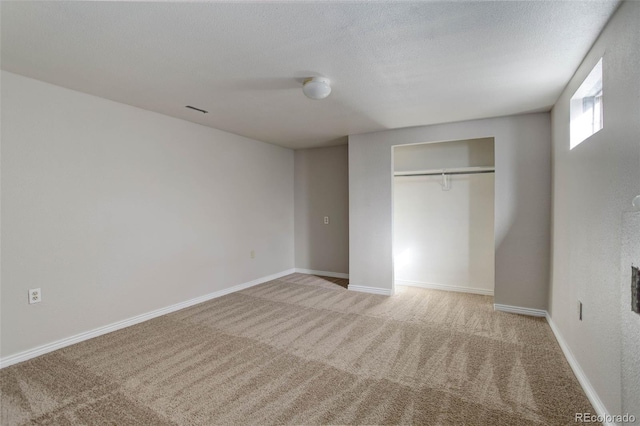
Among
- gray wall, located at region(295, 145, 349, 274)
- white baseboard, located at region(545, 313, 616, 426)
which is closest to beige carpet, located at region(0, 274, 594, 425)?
white baseboard, located at region(545, 313, 616, 426)

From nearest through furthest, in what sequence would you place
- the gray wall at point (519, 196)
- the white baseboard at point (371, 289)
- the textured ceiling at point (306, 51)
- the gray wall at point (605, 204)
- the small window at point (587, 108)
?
1. the gray wall at point (605, 204)
2. the textured ceiling at point (306, 51)
3. the small window at point (587, 108)
4. the gray wall at point (519, 196)
5. the white baseboard at point (371, 289)

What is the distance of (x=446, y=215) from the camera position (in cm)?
459

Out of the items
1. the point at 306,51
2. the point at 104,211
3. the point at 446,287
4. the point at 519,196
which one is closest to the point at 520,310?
the point at 446,287

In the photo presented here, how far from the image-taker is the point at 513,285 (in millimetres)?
3633

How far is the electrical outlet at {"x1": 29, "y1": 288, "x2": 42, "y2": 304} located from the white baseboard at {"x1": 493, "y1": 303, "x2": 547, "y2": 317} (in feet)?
15.4

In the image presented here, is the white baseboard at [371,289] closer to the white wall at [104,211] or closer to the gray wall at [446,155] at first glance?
the white wall at [104,211]

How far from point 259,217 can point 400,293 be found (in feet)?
8.32

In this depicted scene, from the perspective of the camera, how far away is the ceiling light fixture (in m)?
2.56

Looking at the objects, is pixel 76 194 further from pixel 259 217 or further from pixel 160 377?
pixel 259 217

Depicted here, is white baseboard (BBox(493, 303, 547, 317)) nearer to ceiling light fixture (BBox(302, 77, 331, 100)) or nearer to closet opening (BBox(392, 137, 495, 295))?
closet opening (BBox(392, 137, 495, 295))

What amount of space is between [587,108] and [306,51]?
2.33m

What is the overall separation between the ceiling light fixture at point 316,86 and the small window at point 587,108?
6.22 ft

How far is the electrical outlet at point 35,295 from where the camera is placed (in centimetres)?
258

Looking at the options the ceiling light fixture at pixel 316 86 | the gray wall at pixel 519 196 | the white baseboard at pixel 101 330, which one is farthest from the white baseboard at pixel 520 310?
the white baseboard at pixel 101 330
